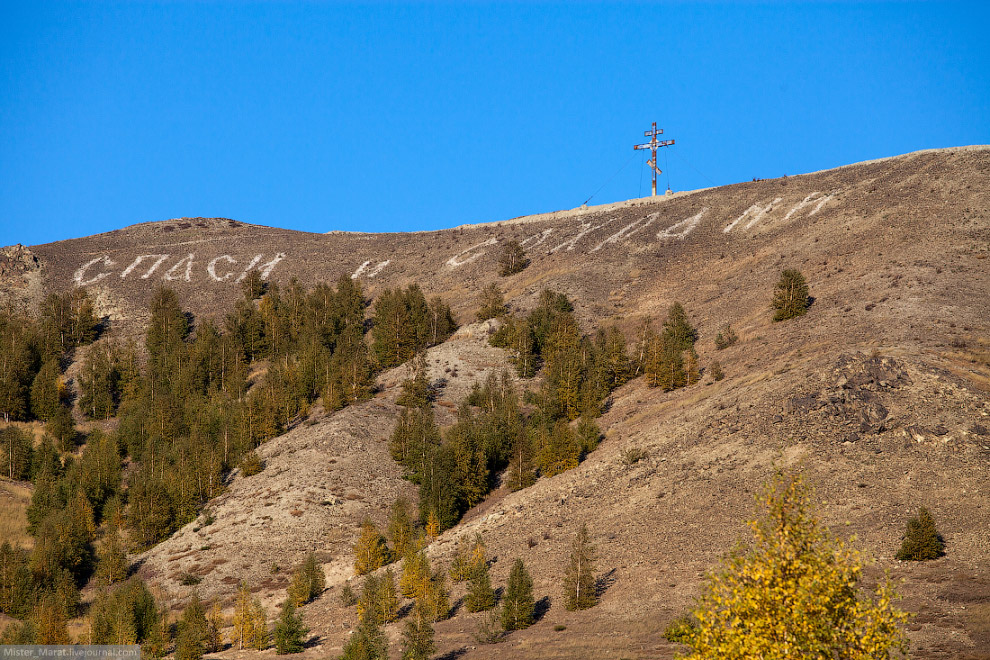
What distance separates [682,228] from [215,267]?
7578cm

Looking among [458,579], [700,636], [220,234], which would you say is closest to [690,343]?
[458,579]

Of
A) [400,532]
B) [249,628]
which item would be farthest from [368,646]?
[400,532]

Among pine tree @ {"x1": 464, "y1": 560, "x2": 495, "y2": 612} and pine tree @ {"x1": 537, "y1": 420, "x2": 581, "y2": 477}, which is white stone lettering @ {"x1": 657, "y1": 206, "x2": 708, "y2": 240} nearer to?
pine tree @ {"x1": 537, "y1": 420, "x2": 581, "y2": 477}

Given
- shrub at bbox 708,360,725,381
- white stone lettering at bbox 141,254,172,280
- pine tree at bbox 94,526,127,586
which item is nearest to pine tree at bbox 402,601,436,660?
pine tree at bbox 94,526,127,586

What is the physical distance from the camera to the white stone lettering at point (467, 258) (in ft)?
433

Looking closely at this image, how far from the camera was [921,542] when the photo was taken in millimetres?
38969

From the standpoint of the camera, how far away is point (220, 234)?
16888 centimetres

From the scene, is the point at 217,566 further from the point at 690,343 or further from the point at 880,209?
the point at 880,209

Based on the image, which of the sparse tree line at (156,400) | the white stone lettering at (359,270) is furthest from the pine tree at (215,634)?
the white stone lettering at (359,270)

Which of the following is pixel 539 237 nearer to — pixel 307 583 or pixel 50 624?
pixel 307 583

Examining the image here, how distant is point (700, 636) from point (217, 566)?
49.6 metres

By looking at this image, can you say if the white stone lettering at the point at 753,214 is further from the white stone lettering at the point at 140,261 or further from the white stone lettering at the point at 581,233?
the white stone lettering at the point at 140,261

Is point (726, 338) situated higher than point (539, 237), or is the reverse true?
point (539, 237)

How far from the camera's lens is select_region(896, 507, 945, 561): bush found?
38.7 meters
